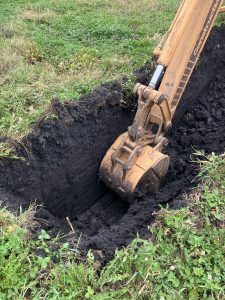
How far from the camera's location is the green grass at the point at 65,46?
5879 mm

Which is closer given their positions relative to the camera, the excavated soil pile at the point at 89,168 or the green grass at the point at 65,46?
the excavated soil pile at the point at 89,168

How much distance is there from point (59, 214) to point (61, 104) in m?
1.35

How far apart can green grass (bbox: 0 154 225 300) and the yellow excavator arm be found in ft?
3.30

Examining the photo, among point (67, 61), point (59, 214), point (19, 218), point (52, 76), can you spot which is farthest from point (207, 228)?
point (67, 61)

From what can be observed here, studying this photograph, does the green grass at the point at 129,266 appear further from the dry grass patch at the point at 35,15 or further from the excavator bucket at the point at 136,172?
the dry grass patch at the point at 35,15

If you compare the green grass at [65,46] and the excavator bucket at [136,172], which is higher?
the green grass at [65,46]

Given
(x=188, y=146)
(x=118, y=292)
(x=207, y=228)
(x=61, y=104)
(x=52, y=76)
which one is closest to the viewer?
(x=118, y=292)

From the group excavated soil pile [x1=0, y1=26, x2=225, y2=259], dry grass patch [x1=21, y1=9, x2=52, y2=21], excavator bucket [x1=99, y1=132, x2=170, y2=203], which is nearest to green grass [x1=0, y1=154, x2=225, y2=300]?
excavated soil pile [x1=0, y1=26, x2=225, y2=259]

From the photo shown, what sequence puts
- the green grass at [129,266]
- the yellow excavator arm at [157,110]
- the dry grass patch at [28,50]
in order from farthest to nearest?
the dry grass patch at [28,50]
the yellow excavator arm at [157,110]
the green grass at [129,266]

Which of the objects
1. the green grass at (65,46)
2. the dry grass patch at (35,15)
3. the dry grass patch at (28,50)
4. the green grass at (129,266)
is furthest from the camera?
the dry grass patch at (35,15)

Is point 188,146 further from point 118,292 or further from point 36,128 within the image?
point 118,292

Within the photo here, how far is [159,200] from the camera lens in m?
4.80

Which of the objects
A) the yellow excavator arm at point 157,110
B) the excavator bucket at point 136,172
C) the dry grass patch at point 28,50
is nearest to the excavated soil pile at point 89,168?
the excavator bucket at point 136,172

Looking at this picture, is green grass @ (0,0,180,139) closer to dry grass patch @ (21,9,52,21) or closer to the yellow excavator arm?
dry grass patch @ (21,9,52,21)
